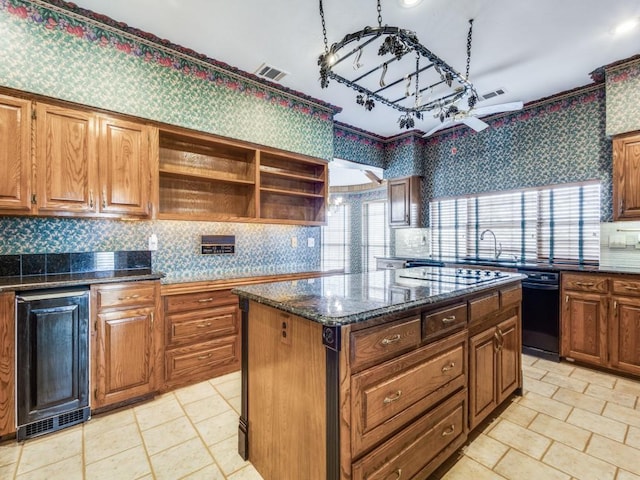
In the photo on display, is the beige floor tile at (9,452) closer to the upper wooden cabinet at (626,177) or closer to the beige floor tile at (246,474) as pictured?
the beige floor tile at (246,474)

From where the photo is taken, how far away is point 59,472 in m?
1.84

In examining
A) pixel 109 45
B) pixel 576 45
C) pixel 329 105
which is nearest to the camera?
pixel 109 45

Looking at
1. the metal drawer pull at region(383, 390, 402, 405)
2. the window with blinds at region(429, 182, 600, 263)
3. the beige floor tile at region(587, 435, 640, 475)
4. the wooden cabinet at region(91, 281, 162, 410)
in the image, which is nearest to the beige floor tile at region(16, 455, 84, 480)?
the wooden cabinet at region(91, 281, 162, 410)

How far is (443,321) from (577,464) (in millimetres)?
1234

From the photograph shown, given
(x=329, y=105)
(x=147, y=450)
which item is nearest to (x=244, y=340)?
(x=147, y=450)

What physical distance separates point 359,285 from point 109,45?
→ 9.50ft

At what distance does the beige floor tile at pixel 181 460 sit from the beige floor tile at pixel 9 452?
0.85 meters

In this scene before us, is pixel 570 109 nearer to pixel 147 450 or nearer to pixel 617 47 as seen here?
pixel 617 47

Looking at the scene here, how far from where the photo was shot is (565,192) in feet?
13.1

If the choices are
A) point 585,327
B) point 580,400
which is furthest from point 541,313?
point 580,400

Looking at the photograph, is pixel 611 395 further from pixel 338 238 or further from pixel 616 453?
pixel 338 238

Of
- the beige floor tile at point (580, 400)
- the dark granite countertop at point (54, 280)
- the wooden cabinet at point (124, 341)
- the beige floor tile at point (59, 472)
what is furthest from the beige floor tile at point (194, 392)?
the beige floor tile at point (580, 400)

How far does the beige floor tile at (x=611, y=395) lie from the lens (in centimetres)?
260

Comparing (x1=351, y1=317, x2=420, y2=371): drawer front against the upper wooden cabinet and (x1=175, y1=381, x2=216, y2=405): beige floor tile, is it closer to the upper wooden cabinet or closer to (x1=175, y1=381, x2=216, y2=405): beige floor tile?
(x1=175, y1=381, x2=216, y2=405): beige floor tile
